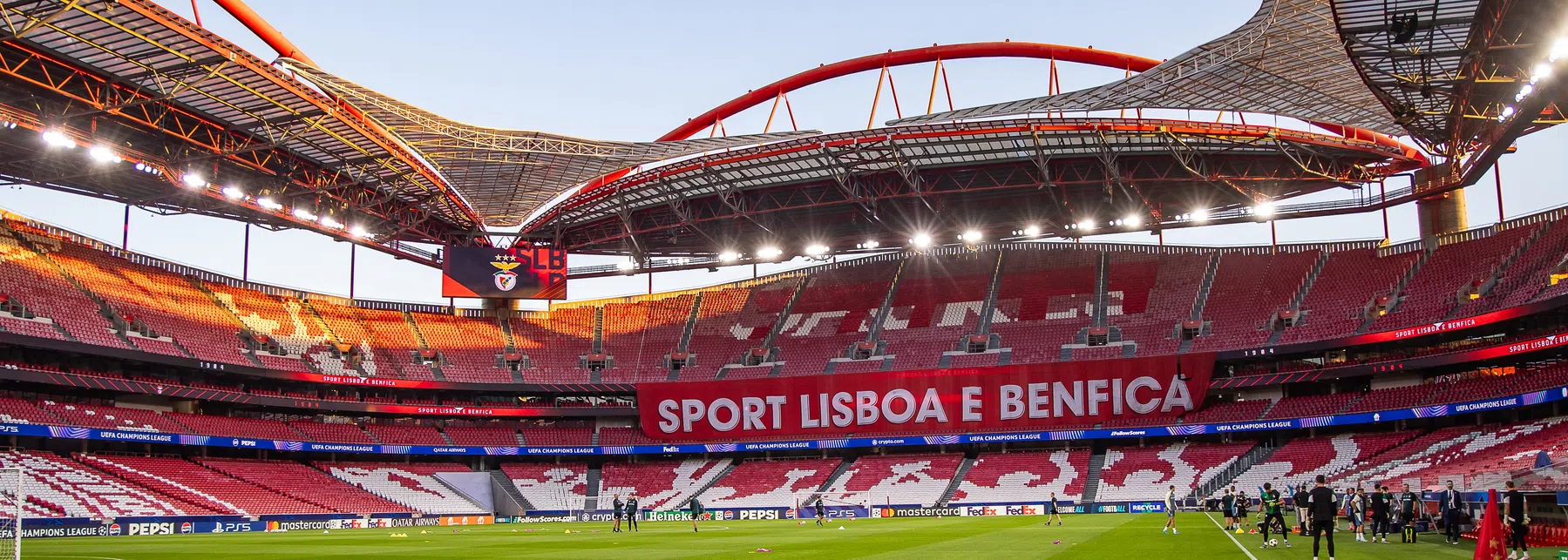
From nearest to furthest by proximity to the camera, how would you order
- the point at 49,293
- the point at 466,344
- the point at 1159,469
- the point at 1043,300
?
1. the point at 49,293
2. the point at 1159,469
3. the point at 1043,300
4. the point at 466,344

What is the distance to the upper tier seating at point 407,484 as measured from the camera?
65.9 metres

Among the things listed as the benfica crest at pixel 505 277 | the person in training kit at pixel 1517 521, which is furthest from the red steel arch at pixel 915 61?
the person in training kit at pixel 1517 521

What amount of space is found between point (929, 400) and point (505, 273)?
1142 inches

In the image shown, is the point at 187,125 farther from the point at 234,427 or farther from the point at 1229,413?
the point at 1229,413

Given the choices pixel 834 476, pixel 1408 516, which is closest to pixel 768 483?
pixel 834 476

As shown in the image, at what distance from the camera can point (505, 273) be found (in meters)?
76.9

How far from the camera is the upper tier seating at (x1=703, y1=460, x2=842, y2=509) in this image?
6594 cm

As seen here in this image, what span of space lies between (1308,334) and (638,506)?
37.9 metres

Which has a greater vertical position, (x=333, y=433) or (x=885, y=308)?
(x=885, y=308)

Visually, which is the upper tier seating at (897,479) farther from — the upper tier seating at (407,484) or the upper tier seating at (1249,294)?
the upper tier seating at (407,484)

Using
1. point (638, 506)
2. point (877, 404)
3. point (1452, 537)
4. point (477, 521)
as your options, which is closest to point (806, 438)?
point (877, 404)

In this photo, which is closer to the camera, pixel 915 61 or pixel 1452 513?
pixel 1452 513

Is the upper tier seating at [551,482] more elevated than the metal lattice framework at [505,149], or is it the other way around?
the metal lattice framework at [505,149]

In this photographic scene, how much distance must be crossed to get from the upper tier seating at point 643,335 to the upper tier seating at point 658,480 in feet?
18.3
